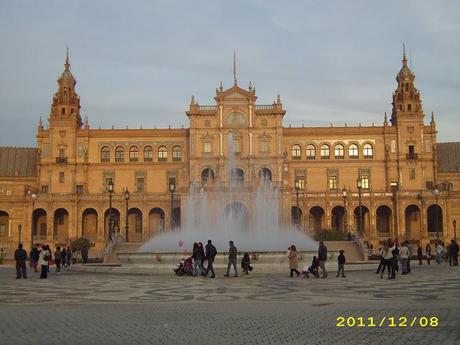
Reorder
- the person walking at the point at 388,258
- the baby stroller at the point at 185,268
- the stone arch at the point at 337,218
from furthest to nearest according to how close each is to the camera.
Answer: the stone arch at the point at 337,218
the baby stroller at the point at 185,268
the person walking at the point at 388,258

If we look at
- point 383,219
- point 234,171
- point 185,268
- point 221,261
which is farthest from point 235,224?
point 383,219

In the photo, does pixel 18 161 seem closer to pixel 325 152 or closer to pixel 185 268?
pixel 325 152

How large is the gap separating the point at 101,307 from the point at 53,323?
11.2 feet

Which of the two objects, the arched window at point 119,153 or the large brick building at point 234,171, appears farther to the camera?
the arched window at point 119,153

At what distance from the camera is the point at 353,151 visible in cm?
9069

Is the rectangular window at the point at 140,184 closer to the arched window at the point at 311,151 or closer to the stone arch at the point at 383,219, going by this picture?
the arched window at the point at 311,151

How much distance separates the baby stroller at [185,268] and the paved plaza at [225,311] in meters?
4.51

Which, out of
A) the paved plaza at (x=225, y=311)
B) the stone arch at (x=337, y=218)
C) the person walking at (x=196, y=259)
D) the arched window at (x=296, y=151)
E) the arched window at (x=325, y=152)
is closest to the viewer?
the paved plaza at (x=225, y=311)

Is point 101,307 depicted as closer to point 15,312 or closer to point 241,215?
point 15,312

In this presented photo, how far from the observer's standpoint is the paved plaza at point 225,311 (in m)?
12.9

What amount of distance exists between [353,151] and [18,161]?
158 feet

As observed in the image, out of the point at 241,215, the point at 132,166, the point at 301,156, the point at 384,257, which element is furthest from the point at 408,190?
the point at 384,257

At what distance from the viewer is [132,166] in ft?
301

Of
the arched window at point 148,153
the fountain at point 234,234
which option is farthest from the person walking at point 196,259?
the arched window at point 148,153
